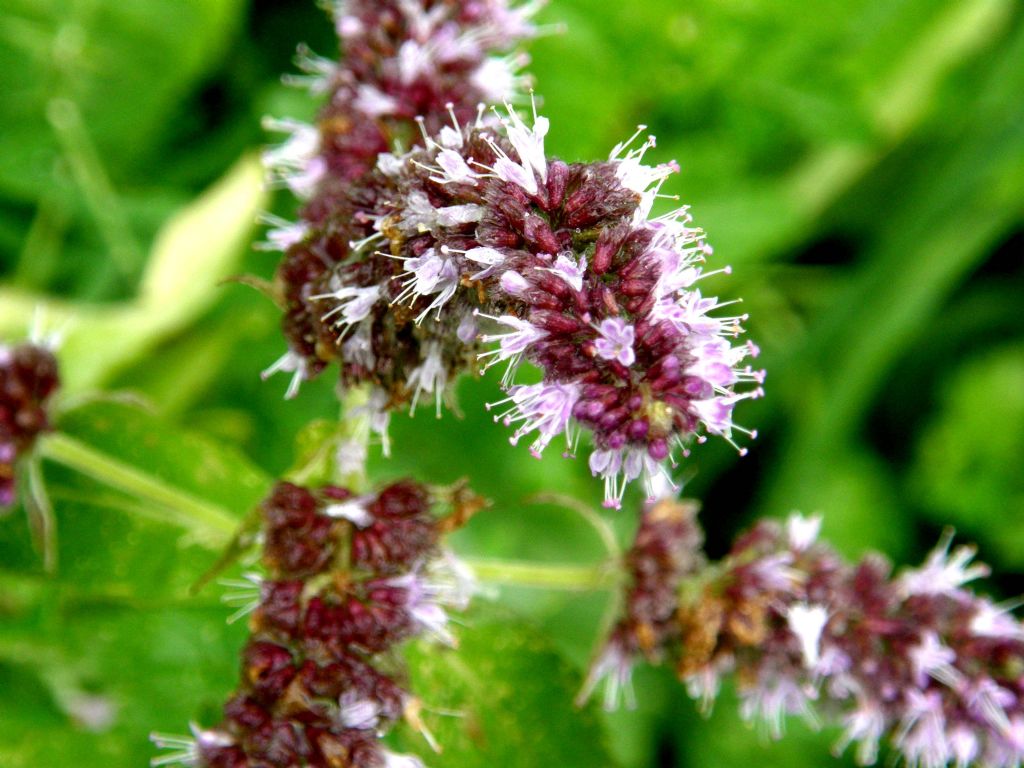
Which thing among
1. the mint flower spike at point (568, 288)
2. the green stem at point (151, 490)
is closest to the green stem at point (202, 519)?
the green stem at point (151, 490)

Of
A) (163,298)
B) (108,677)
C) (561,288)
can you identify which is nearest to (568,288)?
(561,288)

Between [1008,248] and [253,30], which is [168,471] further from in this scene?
[1008,248]

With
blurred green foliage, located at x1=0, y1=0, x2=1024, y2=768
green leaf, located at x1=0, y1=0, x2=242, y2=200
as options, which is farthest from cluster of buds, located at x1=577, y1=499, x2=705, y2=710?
green leaf, located at x1=0, y1=0, x2=242, y2=200

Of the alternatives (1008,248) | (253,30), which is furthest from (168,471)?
(1008,248)

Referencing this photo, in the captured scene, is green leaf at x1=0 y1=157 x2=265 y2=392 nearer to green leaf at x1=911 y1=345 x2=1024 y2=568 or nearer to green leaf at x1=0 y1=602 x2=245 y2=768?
green leaf at x1=0 y1=602 x2=245 y2=768

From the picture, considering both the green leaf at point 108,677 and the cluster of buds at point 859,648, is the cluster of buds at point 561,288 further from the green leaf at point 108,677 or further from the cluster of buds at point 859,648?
the green leaf at point 108,677
